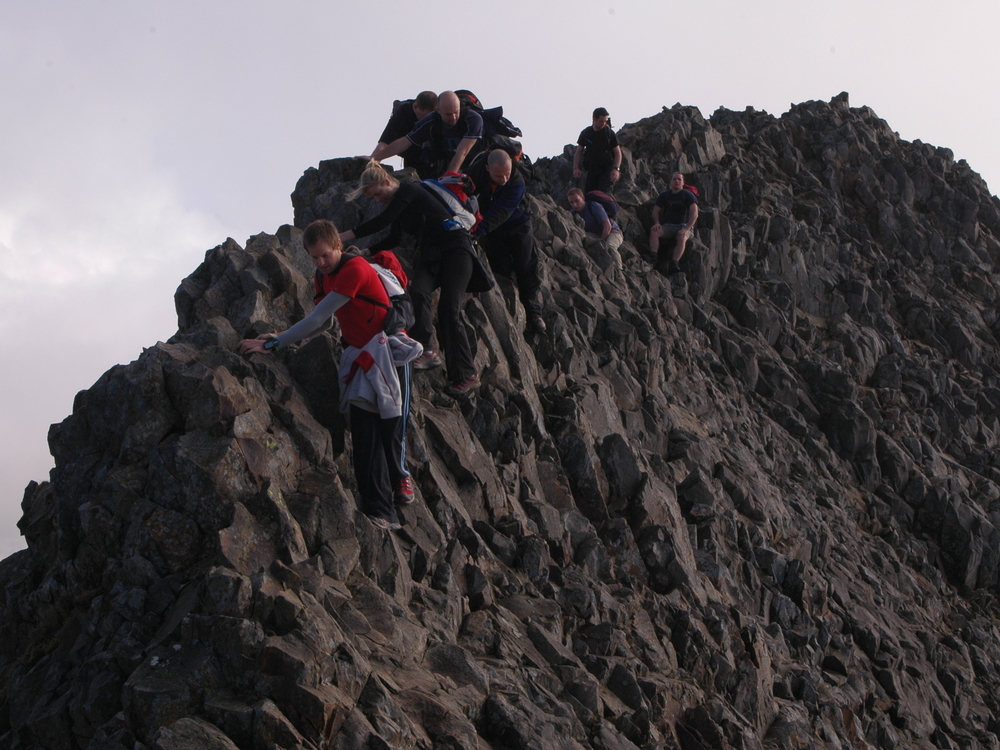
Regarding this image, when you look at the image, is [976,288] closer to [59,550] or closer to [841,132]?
[841,132]

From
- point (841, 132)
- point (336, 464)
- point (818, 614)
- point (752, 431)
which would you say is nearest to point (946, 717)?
point (818, 614)

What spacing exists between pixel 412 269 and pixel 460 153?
2.31 meters

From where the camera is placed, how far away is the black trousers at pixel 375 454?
32.7 ft

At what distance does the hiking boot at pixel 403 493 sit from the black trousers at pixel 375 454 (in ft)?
0.60

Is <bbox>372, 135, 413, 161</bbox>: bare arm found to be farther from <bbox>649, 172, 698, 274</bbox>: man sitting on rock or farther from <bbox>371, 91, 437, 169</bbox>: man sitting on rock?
<bbox>649, 172, 698, 274</bbox>: man sitting on rock

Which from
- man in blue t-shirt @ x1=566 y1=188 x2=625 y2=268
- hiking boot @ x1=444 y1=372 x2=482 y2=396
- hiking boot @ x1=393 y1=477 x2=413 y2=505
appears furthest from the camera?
man in blue t-shirt @ x1=566 y1=188 x2=625 y2=268

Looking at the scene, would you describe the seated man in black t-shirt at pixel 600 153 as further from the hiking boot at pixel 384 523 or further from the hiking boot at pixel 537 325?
the hiking boot at pixel 384 523

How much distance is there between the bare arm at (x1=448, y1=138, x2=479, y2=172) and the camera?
14234 mm

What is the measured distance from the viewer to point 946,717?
16297 mm

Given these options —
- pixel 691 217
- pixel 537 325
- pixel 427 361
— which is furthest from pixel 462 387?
pixel 691 217

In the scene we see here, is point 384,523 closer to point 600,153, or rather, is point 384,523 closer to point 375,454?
point 375,454

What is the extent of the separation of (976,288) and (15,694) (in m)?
36.0

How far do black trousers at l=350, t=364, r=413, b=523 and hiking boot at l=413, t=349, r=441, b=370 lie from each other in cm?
225

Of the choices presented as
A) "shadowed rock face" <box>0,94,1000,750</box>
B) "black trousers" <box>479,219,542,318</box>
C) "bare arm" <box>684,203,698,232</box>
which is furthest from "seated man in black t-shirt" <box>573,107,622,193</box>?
"black trousers" <box>479,219,542,318</box>
